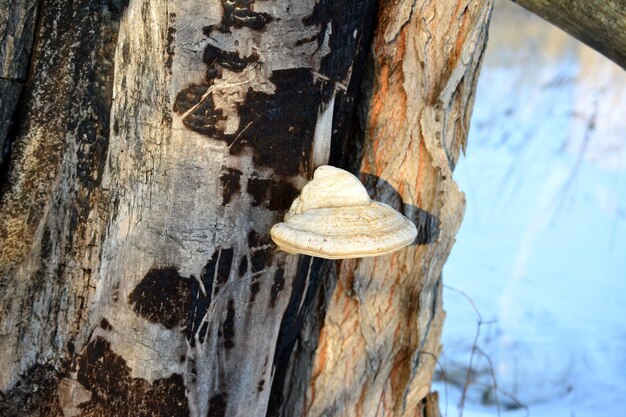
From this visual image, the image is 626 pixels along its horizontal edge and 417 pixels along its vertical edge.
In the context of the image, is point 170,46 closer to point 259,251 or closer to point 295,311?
point 259,251

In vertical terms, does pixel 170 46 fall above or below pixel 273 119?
above

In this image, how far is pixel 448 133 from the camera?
2125 millimetres

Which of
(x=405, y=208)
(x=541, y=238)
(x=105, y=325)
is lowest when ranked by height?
(x=541, y=238)

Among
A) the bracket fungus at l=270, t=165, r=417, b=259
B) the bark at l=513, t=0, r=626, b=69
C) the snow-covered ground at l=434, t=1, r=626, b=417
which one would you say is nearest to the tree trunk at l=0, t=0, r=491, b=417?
the bracket fungus at l=270, t=165, r=417, b=259

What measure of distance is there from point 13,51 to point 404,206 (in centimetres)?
117

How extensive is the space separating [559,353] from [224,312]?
331cm

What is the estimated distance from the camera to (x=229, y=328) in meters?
1.74

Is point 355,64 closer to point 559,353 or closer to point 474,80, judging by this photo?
point 474,80

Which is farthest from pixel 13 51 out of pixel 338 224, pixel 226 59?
pixel 338 224

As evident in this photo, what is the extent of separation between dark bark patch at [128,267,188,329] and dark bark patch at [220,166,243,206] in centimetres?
22

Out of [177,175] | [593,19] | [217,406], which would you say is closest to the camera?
[177,175]

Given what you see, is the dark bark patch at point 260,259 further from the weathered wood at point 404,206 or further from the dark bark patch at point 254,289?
the weathered wood at point 404,206

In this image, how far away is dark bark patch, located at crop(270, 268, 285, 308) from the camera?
5.79 feet

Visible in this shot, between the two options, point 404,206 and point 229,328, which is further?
point 404,206
